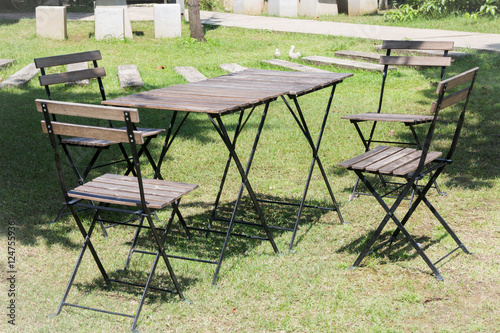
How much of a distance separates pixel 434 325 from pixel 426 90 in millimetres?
6249

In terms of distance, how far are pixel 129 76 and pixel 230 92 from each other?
5.85 meters

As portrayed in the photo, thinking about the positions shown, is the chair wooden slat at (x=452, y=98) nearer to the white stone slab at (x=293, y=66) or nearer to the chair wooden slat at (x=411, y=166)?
the chair wooden slat at (x=411, y=166)

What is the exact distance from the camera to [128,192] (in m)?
3.52

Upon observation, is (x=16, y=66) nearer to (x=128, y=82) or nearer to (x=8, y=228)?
(x=128, y=82)

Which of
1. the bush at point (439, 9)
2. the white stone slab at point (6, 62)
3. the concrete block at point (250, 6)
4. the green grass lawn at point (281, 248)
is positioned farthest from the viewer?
the concrete block at point (250, 6)

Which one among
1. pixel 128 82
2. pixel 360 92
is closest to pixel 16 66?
pixel 128 82

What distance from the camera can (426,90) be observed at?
900 centimetres

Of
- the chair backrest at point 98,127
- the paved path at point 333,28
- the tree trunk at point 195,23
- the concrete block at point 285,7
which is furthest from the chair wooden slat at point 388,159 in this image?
the concrete block at point 285,7

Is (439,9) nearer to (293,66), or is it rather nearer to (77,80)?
(293,66)

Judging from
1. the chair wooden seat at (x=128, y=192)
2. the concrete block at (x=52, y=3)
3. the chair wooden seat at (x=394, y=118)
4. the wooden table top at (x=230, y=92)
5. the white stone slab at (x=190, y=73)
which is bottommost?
the chair wooden seat at (x=128, y=192)

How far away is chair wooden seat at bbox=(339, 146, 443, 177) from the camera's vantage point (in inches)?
151

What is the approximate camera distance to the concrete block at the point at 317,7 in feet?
59.0

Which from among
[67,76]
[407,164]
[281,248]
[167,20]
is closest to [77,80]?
[67,76]

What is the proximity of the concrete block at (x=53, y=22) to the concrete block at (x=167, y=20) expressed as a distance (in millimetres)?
2038
